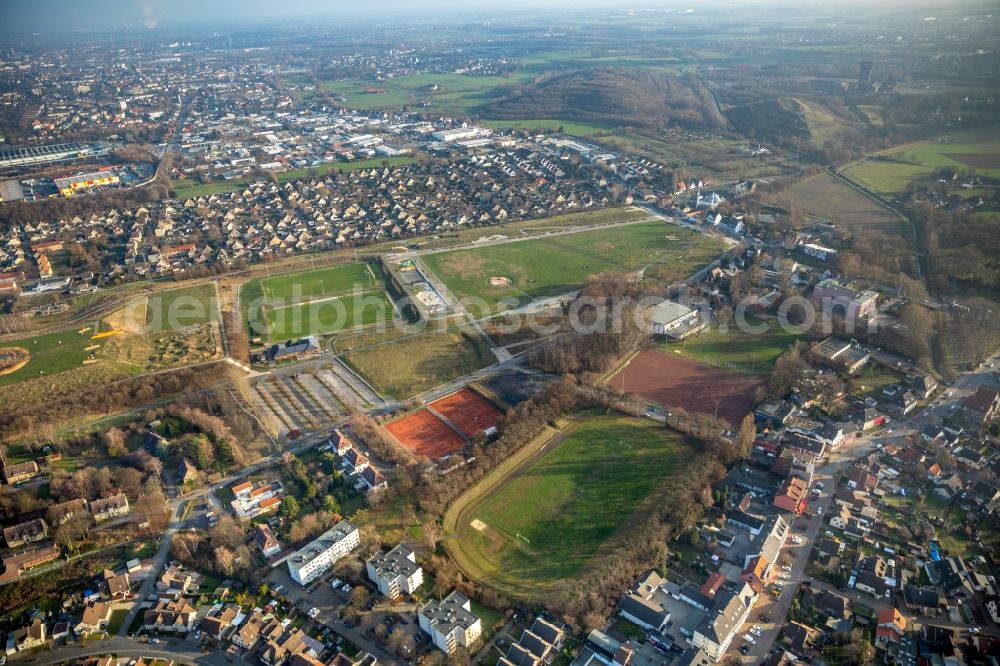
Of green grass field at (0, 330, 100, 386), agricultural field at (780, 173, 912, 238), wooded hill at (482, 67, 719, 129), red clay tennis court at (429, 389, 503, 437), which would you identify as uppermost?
wooded hill at (482, 67, 719, 129)

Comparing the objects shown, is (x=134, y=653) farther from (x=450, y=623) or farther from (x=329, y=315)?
(x=329, y=315)

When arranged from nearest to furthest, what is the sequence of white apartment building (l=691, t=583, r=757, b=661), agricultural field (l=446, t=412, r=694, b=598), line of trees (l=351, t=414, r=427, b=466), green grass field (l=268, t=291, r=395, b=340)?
white apartment building (l=691, t=583, r=757, b=661) < agricultural field (l=446, t=412, r=694, b=598) < line of trees (l=351, t=414, r=427, b=466) < green grass field (l=268, t=291, r=395, b=340)

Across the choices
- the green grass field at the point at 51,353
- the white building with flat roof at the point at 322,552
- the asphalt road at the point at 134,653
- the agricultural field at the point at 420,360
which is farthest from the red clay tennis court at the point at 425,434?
the green grass field at the point at 51,353

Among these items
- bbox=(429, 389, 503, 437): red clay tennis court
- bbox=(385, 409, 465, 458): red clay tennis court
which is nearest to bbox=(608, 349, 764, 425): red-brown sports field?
bbox=(429, 389, 503, 437): red clay tennis court

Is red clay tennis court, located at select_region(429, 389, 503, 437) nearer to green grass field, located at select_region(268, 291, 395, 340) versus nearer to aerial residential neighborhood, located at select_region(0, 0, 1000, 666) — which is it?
aerial residential neighborhood, located at select_region(0, 0, 1000, 666)

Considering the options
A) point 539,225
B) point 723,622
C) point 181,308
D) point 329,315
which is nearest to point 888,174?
point 539,225

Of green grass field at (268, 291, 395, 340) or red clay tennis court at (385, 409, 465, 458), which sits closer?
red clay tennis court at (385, 409, 465, 458)

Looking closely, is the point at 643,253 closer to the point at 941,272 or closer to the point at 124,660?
the point at 941,272
